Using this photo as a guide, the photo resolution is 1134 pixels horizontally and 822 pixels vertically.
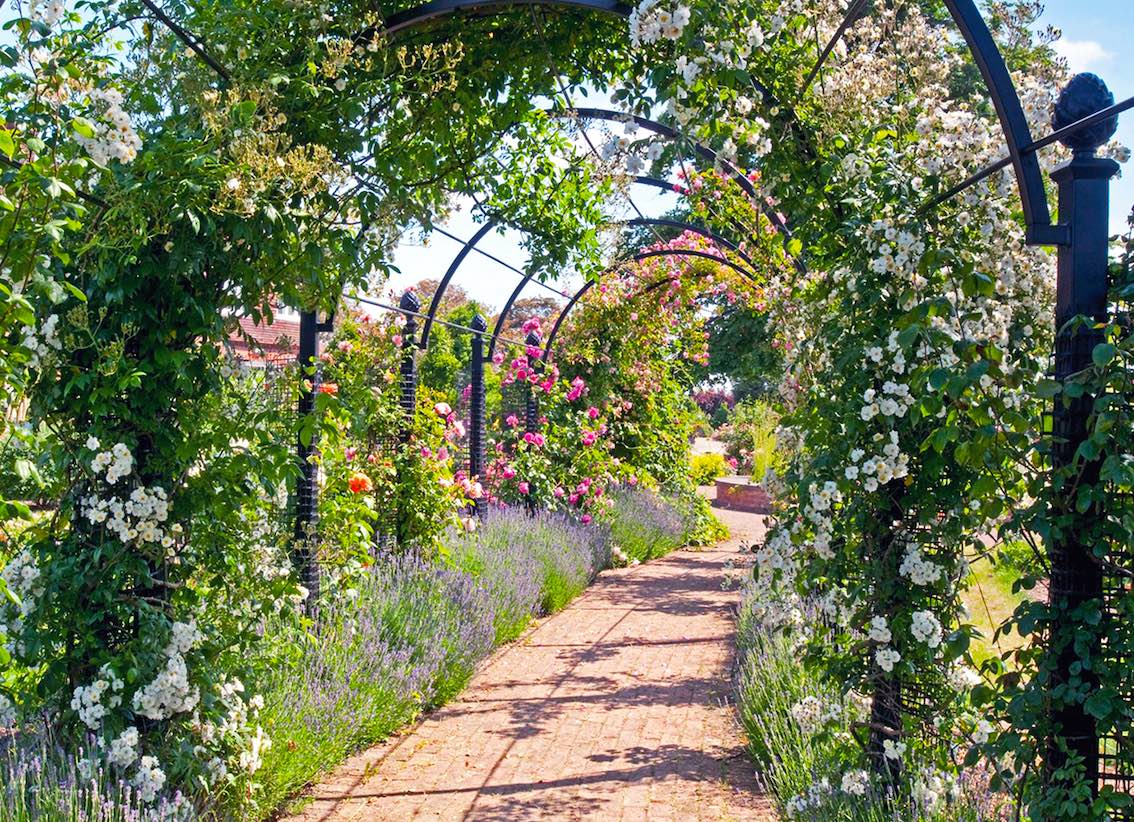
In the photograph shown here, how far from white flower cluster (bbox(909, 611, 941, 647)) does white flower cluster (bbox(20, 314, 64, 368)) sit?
264 cm

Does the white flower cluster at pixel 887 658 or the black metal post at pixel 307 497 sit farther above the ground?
the black metal post at pixel 307 497

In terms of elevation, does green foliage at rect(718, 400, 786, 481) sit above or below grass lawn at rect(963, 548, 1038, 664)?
above

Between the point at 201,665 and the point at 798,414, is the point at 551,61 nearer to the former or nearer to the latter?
the point at 798,414

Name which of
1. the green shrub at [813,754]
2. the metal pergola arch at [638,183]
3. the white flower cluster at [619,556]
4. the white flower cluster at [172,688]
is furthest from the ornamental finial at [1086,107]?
the white flower cluster at [619,556]

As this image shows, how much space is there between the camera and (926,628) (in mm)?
3012

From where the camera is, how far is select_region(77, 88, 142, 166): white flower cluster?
260 centimetres

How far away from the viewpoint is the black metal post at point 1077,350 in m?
2.34

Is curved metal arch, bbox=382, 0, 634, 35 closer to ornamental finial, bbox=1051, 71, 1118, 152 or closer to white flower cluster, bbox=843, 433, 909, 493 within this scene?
ornamental finial, bbox=1051, 71, 1118, 152

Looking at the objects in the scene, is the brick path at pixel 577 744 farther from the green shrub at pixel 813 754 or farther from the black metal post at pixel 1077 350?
the black metal post at pixel 1077 350

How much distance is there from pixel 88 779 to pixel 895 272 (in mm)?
2838

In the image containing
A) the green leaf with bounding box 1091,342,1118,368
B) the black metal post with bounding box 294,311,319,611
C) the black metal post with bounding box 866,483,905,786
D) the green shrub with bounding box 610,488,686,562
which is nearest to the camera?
the green leaf with bounding box 1091,342,1118,368

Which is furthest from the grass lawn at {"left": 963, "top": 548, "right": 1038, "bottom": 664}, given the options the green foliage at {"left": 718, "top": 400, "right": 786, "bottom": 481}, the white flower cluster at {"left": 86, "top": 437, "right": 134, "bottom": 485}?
the green foliage at {"left": 718, "top": 400, "right": 786, "bottom": 481}

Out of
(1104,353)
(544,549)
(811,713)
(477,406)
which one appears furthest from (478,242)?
(1104,353)

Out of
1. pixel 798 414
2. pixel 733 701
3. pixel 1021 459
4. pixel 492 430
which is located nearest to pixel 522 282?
pixel 492 430
